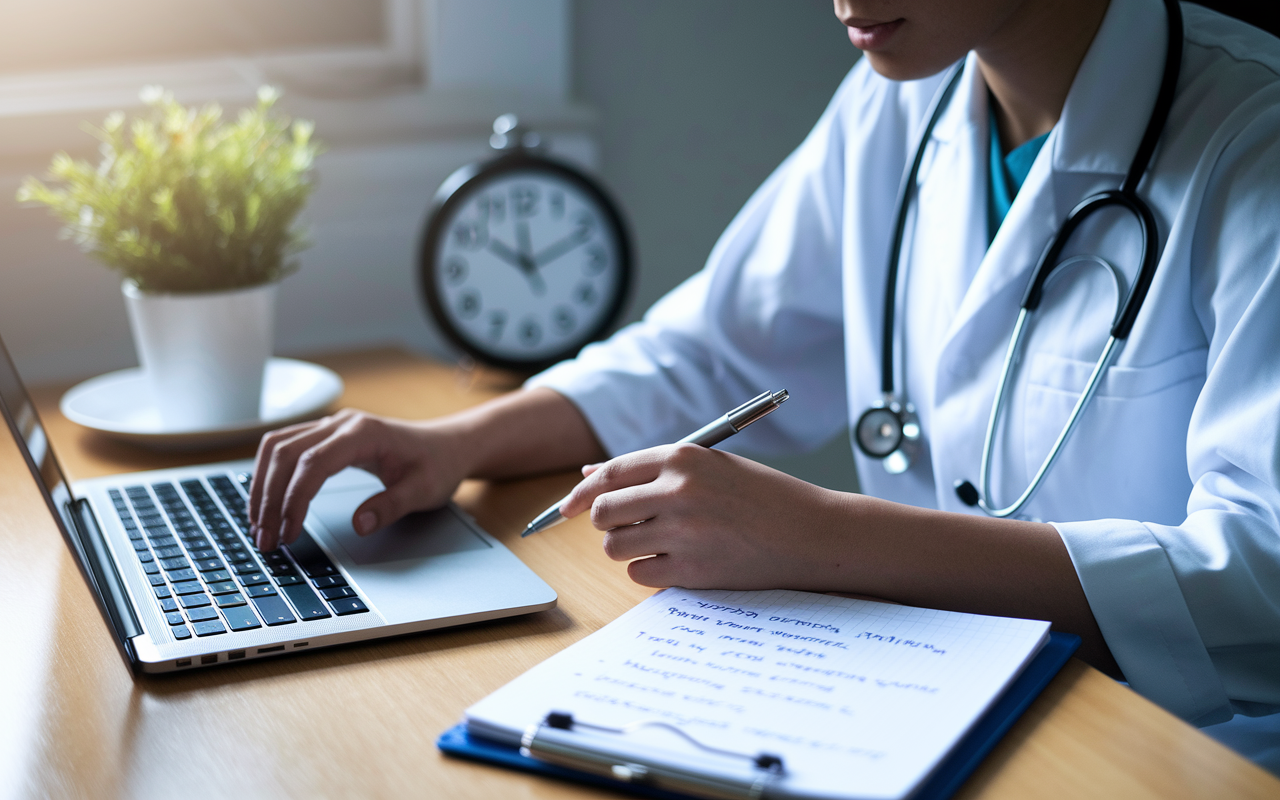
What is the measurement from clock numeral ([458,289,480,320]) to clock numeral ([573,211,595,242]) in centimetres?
16

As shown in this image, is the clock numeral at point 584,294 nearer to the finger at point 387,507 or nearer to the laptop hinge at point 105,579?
the finger at point 387,507

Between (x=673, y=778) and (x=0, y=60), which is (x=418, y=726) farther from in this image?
(x=0, y=60)

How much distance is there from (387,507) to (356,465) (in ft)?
0.20

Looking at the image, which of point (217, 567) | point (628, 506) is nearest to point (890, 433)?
point (628, 506)

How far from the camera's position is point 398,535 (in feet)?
2.81

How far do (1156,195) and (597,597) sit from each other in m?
0.55

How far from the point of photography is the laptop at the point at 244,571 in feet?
2.19

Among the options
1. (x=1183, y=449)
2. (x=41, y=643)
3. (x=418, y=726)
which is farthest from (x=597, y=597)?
(x=1183, y=449)

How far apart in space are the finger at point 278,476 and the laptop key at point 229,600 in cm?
8

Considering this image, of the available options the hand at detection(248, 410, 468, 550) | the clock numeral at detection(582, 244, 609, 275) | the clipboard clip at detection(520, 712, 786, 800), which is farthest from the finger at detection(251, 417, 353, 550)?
the clock numeral at detection(582, 244, 609, 275)

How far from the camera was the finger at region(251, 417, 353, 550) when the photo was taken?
2.66 feet

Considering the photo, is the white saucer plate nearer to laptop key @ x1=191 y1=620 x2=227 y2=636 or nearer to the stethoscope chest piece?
laptop key @ x1=191 y1=620 x2=227 y2=636

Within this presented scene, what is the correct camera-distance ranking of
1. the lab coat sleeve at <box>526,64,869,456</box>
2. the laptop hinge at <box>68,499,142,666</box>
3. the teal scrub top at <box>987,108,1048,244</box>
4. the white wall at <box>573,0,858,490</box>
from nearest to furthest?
the laptop hinge at <box>68,499,142,666</box>, the teal scrub top at <box>987,108,1048,244</box>, the lab coat sleeve at <box>526,64,869,456</box>, the white wall at <box>573,0,858,490</box>

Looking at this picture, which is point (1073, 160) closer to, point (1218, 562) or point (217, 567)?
point (1218, 562)
